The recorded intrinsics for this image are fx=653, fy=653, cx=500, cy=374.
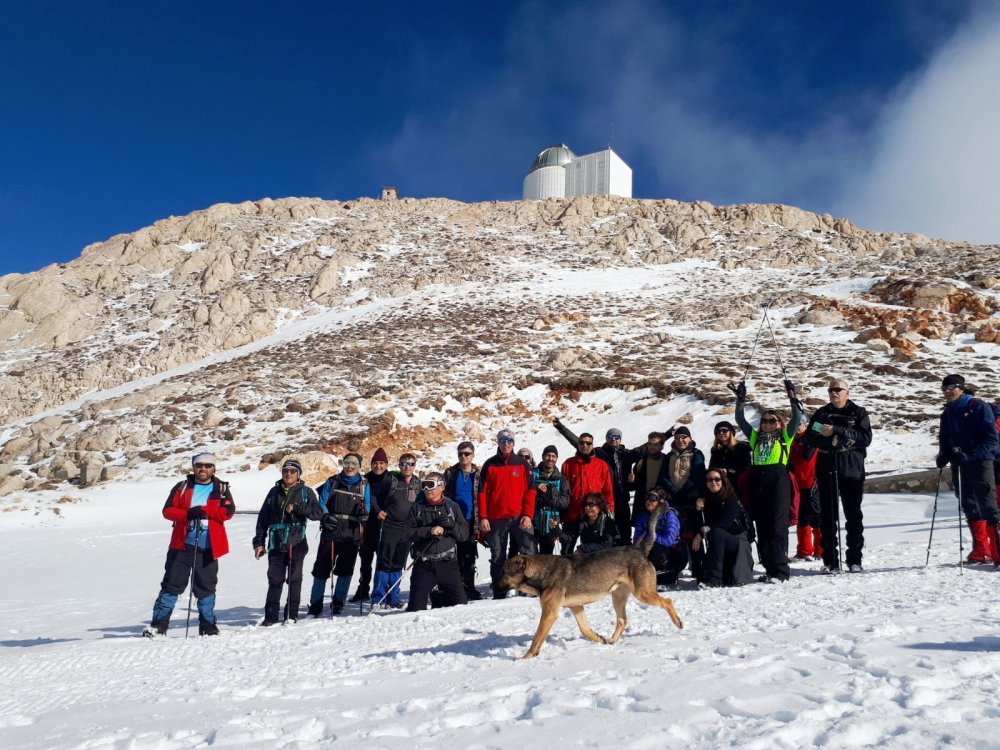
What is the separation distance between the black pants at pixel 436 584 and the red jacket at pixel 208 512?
7.66 feet

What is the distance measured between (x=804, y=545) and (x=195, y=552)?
825cm

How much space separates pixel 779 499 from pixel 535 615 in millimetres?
3309

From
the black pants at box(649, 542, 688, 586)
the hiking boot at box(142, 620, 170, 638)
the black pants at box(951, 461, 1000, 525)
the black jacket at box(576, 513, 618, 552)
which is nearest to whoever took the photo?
the black pants at box(951, 461, 1000, 525)

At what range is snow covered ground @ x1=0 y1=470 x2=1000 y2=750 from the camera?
10.9 ft

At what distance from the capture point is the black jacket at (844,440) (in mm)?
7965

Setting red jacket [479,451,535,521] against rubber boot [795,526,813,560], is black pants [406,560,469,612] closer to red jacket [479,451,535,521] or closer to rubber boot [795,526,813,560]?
red jacket [479,451,535,521]

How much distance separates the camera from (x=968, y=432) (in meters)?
7.64

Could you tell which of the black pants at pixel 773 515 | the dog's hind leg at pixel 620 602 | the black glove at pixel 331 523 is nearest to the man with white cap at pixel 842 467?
the black pants at pixel 773 515

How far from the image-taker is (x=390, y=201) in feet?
232

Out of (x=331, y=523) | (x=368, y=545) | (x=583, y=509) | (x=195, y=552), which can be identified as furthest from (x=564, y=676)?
(x=368, y=545)

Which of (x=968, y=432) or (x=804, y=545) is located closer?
(x=968, y=432)

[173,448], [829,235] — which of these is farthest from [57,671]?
[829,235]

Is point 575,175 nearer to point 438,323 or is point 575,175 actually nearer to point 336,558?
point 438,323

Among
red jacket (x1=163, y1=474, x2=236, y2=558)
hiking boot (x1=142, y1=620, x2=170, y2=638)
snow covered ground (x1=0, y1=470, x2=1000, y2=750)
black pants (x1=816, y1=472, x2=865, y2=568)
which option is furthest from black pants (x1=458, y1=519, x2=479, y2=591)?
black pants (x1=816, y1=472, x2=865, y2=568)
